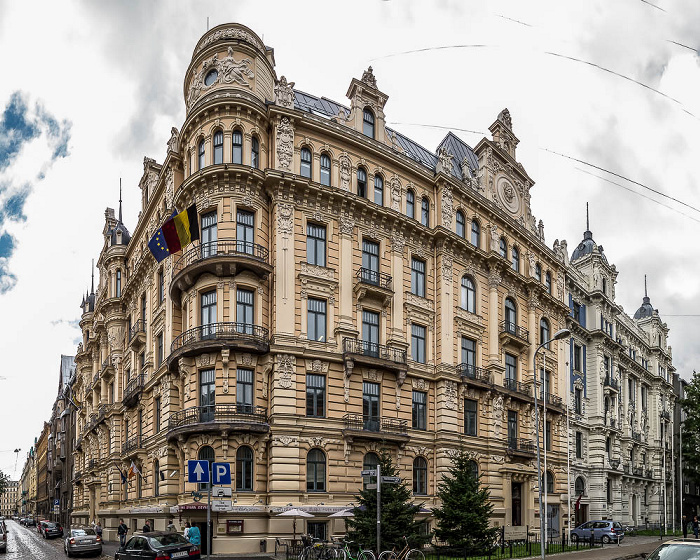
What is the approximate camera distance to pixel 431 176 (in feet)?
143

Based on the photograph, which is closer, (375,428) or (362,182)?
(375,428)

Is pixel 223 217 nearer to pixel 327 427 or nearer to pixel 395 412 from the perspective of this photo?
pixel 327 427

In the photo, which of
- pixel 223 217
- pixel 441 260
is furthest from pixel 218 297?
pixel 441 260

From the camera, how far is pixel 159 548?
80.3ft

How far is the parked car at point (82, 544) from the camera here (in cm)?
3878

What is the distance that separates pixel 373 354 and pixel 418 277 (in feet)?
22.8

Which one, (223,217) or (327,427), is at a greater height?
(223,217)

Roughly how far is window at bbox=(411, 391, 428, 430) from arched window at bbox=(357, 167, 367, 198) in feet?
39.8

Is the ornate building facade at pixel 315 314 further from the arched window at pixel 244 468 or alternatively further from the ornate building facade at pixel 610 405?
the ornate building facade at pixel 610 405

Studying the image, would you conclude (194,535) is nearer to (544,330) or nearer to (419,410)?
(419,410)

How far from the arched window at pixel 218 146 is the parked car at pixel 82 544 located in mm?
22801

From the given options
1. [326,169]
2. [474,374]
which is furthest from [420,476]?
[326,169]

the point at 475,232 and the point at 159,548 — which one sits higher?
the point at 475,232

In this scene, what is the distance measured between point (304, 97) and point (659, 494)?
63914 millimetres
